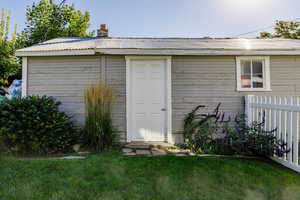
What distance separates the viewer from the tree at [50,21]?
13655mm

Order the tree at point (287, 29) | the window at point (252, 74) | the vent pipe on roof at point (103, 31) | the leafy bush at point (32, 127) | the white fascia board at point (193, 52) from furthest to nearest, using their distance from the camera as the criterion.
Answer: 1. the tree at point (287, 29)
2. the vent pipe on roof at point (103, 31)
3. the window at point (252, 74)
4. the white fascia board at point (193, 52)
5. the leafy bush at point (32, 127)

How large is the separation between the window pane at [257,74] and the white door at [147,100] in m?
2.32

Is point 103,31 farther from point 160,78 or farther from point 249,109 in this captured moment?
point 249,109

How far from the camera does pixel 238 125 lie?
448cm

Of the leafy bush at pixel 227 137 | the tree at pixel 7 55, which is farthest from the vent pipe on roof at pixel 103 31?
the tree at pixel 7 55

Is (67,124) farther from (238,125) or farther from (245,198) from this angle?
(238,125)

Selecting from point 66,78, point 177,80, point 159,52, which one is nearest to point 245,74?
point 177,80

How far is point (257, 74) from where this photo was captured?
494cm

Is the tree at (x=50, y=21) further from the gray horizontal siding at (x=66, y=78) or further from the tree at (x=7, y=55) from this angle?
the gray horizontal siding at (x=66, y=78)

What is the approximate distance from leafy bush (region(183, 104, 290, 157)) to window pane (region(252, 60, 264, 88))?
1010 millimetres

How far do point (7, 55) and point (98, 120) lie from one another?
339 inches

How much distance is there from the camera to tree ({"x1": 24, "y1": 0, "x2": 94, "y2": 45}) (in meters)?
13.7

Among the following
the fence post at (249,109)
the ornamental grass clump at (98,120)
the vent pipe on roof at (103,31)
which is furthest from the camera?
the vent pipe on roof at (103,31)

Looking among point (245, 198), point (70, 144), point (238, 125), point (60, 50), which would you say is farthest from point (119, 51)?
point (245, 198)
